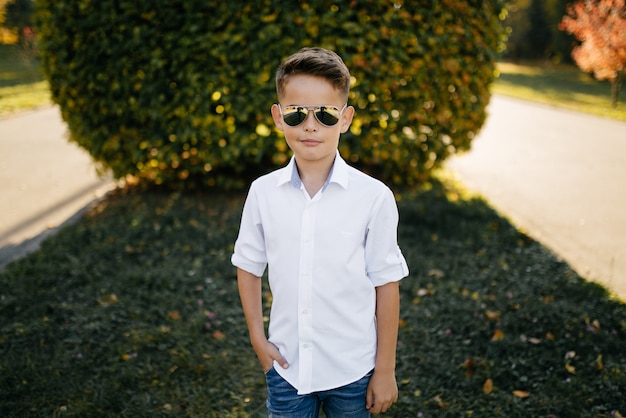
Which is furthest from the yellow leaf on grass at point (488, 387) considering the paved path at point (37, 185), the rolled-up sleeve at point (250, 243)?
the paved path at point (37, 185)

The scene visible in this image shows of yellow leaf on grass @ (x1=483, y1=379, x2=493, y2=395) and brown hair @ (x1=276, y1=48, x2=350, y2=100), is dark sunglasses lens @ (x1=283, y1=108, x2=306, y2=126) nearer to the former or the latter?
brown hair @ (x1=276, y1=48, x2=350, y2=100)

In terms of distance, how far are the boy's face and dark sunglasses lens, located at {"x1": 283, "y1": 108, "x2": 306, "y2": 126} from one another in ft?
0.04

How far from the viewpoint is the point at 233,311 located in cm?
388

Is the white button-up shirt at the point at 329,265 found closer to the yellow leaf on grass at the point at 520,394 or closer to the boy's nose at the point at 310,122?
the boy's nose at the point at 310,122

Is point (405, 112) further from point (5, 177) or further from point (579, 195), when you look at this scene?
point (5, 177)

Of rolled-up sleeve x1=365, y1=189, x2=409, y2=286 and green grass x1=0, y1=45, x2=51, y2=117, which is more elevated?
rolled-up sleeve x1=365, y1=189, x2=409, y2=286

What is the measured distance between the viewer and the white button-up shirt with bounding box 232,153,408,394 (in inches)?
71.3

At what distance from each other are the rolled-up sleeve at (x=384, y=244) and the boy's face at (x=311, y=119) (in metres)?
0.28

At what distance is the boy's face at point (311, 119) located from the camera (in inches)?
71.1

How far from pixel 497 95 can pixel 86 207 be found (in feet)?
48.0

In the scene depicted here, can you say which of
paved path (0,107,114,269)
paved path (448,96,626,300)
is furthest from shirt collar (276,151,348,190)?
paved path (0,107,114,269)

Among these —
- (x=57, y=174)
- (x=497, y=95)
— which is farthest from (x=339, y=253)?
(x=497, y=95)

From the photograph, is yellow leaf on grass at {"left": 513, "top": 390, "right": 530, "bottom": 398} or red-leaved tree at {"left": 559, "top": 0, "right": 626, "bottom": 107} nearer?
yellow leaf on grass at {"left": 513, "top": 390, "right": 530, "bottom": 398}

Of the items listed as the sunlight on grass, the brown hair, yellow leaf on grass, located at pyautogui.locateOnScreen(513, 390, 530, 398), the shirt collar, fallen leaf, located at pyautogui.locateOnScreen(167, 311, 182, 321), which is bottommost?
the sunlight on grass
